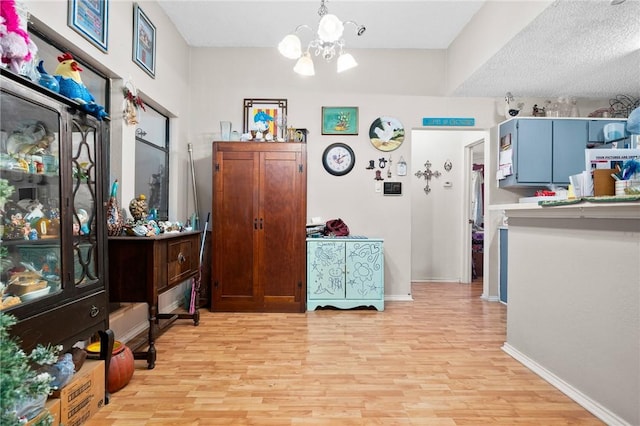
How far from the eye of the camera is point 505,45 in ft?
9.66

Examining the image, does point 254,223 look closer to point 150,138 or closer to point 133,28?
point 150,138

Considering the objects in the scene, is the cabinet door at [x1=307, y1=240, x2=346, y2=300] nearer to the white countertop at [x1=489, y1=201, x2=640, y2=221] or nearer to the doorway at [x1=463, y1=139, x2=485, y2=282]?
the white countertop at [x1=489, y1=201, x2=640, y2=221]

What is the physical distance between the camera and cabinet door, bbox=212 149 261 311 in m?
3.61

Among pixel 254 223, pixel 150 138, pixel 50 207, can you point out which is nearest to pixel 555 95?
pixel 254 223

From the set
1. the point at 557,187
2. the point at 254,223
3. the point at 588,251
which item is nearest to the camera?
the point at 588,251

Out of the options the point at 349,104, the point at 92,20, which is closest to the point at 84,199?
the point at 92,20

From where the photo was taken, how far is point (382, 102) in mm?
4199

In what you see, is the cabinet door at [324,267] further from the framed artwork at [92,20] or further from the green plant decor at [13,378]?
the green plant decor at [13,378]

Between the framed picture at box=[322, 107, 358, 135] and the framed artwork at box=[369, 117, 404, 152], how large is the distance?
234 millimetres

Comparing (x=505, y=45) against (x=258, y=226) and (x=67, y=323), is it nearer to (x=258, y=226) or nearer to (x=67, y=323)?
(x=258, y=226)

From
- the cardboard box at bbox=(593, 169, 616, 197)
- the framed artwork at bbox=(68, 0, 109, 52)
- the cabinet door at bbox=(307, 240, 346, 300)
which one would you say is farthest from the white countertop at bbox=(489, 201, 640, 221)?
the framed artwork at bbox=(68, 0, 109, 52)

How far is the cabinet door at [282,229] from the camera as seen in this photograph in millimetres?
3621

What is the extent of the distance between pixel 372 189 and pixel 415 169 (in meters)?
1.69

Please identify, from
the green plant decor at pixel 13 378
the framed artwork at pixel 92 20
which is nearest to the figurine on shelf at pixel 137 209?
the framed artwork at pixel 92 20
